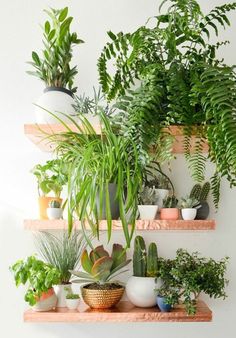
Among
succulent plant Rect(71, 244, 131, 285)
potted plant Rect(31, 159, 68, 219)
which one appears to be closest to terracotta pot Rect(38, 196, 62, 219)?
potted plant Rect(31, 159, 68, 219)

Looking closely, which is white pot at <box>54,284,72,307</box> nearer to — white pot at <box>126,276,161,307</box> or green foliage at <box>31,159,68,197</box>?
white pot at <box>126,276,161,307</box>

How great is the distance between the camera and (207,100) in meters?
1.36

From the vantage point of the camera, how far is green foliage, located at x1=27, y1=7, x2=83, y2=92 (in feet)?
5.95

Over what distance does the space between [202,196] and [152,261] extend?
0.33m

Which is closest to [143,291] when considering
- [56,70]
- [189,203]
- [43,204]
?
[189,203]

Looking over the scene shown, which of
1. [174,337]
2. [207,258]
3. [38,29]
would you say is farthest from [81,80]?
[174,337]

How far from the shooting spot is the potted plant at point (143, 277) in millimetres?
1729

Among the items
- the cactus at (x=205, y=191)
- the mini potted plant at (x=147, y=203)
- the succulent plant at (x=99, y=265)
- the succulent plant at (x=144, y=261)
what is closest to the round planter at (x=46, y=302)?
the succulent plant at (x=99, y=265)

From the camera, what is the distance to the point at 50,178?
1.85 m

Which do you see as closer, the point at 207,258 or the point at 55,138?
the point at 55,138

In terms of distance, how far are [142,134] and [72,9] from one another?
0.93m

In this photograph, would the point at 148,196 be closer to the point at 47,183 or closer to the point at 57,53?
the point at 47,183

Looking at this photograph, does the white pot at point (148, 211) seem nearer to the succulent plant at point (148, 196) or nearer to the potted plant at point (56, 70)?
the succulent plant at point (148, 196)

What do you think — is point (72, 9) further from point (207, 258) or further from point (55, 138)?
point (207, 258)
